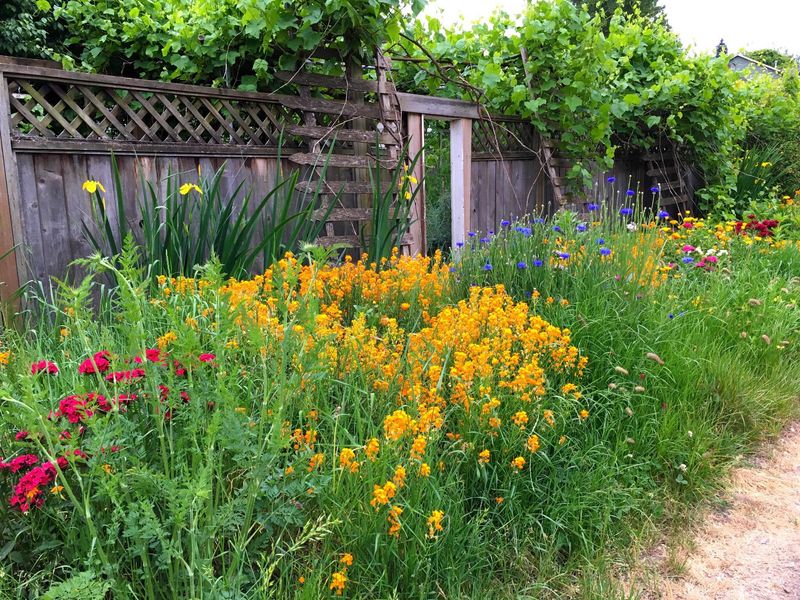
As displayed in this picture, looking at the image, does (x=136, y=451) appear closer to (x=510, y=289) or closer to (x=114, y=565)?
(x=114, y=565)

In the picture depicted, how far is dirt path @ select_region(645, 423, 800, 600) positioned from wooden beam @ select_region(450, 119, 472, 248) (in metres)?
3.21

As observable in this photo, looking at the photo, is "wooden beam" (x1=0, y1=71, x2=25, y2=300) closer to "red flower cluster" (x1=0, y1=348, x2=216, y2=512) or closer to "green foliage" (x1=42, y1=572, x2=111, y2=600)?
"red flower cluster" (x1=0, y1=348, x2=216, y2=512)

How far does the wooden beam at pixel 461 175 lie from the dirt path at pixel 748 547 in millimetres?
3211

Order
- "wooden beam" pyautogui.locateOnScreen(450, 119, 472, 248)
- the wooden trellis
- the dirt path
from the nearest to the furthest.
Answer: the dirt path, the wooden trellis, "wooden beam" pyautogui.locateOnScreen(450, 119, 472, 248)

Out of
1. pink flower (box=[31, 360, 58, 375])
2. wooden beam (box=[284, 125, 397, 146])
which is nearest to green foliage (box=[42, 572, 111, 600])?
pink flower (box=[31, 360, 58, 375])

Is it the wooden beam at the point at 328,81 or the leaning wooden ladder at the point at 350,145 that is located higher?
the wooden beam at the point at 328,81

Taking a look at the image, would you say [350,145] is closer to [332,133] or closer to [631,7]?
[332,133]

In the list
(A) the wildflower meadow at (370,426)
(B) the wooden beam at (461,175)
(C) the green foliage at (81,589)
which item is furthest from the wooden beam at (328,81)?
(C) the green foliage at (81,589)

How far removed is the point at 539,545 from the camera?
2.13 m

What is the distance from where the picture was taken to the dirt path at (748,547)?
85.7 inches

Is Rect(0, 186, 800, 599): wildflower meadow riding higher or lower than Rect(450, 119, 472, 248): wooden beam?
lower

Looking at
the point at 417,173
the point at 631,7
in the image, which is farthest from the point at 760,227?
the point at 631,7

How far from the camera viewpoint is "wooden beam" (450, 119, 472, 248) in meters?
5.64

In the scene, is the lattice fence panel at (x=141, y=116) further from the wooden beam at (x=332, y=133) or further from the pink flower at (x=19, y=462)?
the pink flower at (x=19, y=462)
